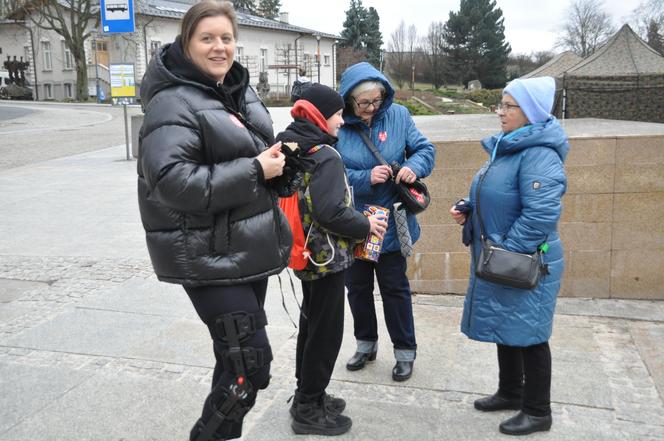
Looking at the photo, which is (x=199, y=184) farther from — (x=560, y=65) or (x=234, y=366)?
(x=560, y=65)

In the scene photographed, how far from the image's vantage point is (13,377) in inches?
151

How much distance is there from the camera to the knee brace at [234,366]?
250cm

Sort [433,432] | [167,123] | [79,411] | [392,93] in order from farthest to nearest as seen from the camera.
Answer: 1. [392,93]
2. [79,411]
3. [433,432]
4. [167,123]

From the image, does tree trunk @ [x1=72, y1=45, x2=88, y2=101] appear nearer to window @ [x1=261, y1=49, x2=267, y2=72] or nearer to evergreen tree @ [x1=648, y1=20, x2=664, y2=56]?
window @ [x1=261, y1=49, x2=267, y2=72]

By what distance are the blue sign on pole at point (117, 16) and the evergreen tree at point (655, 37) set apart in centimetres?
3688

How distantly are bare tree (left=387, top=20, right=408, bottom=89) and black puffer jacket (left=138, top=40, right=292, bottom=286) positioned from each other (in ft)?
211

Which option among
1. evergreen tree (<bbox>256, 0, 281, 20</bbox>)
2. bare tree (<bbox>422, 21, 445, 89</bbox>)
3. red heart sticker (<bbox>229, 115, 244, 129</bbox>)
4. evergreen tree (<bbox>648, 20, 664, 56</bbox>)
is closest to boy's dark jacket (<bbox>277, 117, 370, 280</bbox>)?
red heart sticker (<bbox>229, 115, 244, 129</bbox>)

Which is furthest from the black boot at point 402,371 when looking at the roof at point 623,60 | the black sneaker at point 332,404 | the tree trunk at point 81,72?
the tree trunk at point 81,72

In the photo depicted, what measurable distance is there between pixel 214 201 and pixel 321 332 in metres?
1.11

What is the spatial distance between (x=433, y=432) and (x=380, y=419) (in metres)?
0.29

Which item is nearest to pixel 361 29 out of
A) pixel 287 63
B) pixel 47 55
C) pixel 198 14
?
pixel 287 63

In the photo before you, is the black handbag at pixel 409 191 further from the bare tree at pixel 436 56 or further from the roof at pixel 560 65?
the bare tree at pixel 436 56

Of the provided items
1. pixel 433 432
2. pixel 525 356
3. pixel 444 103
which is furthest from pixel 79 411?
pixel 444 103

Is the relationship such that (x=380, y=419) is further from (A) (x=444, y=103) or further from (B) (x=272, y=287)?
(A) (x=444, y=103)
